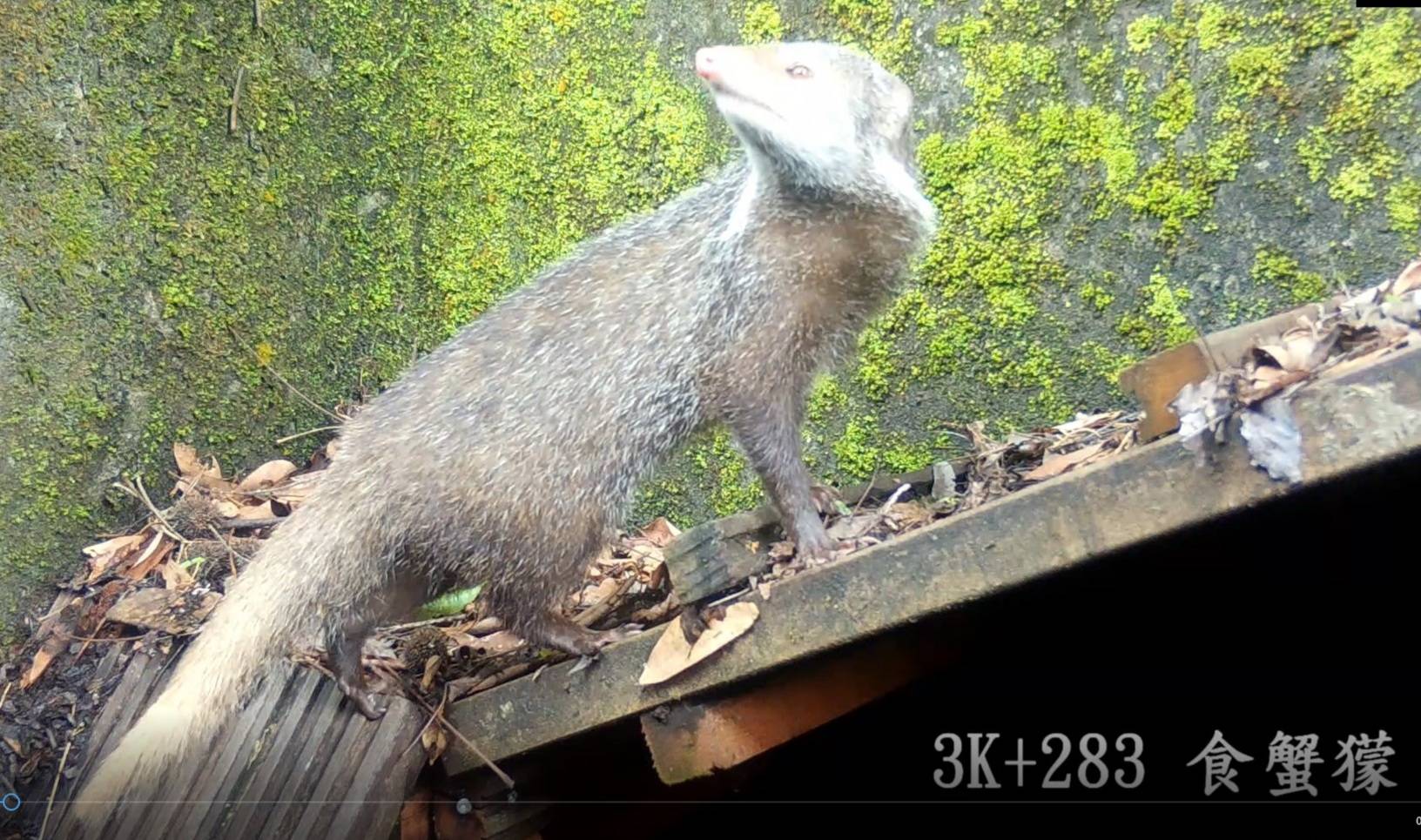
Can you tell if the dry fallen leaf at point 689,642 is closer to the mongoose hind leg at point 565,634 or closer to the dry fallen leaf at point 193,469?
the mongoose hind leg at point 565,634

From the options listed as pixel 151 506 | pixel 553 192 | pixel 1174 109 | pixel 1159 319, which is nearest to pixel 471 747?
pixel 151 506

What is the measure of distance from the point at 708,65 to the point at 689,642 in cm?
111

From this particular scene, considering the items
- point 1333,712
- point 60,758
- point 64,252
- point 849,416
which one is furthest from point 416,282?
point 1333,712

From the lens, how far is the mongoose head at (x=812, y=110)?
2.45 m

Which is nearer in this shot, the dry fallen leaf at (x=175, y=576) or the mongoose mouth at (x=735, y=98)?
the mongoose mouth at (x=735, y=98)

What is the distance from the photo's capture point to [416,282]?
13.2ft

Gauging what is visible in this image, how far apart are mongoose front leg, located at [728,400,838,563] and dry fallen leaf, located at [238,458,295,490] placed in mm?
1757

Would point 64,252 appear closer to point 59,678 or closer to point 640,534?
point 59,678

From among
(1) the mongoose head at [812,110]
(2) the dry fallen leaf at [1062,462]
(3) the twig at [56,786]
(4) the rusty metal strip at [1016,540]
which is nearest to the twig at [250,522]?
(3) the twig at [56,786]

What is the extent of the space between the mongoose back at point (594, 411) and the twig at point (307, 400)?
1.11 meters

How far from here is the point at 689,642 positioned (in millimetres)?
2172

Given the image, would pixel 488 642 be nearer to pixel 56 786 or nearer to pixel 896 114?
pixel 56 786

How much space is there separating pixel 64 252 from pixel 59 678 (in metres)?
1.12

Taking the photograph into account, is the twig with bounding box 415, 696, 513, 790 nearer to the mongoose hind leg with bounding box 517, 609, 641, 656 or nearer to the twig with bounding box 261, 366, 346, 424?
the mongoose hind leg with bounding box 517, 609, 641, 656
